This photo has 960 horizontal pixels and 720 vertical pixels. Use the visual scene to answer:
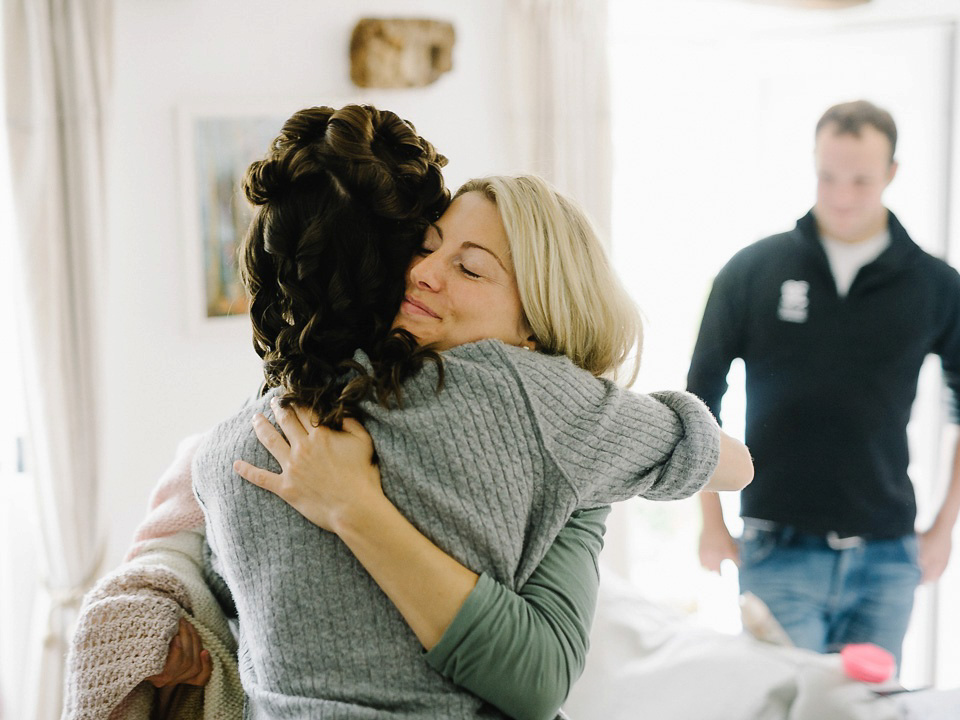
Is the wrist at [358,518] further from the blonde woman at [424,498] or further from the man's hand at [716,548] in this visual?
the man's hand at [716,548]

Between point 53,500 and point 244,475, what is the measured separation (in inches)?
67.1

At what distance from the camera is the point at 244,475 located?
978mm

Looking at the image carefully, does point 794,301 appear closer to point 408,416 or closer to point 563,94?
point 408,416

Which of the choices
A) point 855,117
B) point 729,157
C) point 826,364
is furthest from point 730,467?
point 729,157

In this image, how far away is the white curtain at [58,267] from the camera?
229 centimetres

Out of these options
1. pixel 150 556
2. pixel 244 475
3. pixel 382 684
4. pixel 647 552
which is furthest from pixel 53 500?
pixel 647 552

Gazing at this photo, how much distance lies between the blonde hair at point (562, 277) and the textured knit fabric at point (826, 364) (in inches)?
34.8

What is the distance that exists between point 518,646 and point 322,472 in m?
0.29

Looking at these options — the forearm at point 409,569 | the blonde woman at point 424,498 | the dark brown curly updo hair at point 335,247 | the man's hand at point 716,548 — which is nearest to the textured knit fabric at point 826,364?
the man's hand at point 716,548

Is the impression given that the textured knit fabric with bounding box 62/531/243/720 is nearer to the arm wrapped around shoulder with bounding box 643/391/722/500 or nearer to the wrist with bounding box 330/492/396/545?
the wrist with bounding box 330/492/396/545

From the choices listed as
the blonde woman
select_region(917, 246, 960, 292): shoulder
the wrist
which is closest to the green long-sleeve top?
the blonde woman

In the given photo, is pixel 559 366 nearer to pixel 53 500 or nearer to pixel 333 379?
pixel 333 379

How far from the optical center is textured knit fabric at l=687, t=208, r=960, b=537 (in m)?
1.87

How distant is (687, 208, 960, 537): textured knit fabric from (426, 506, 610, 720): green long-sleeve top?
3.62ft
